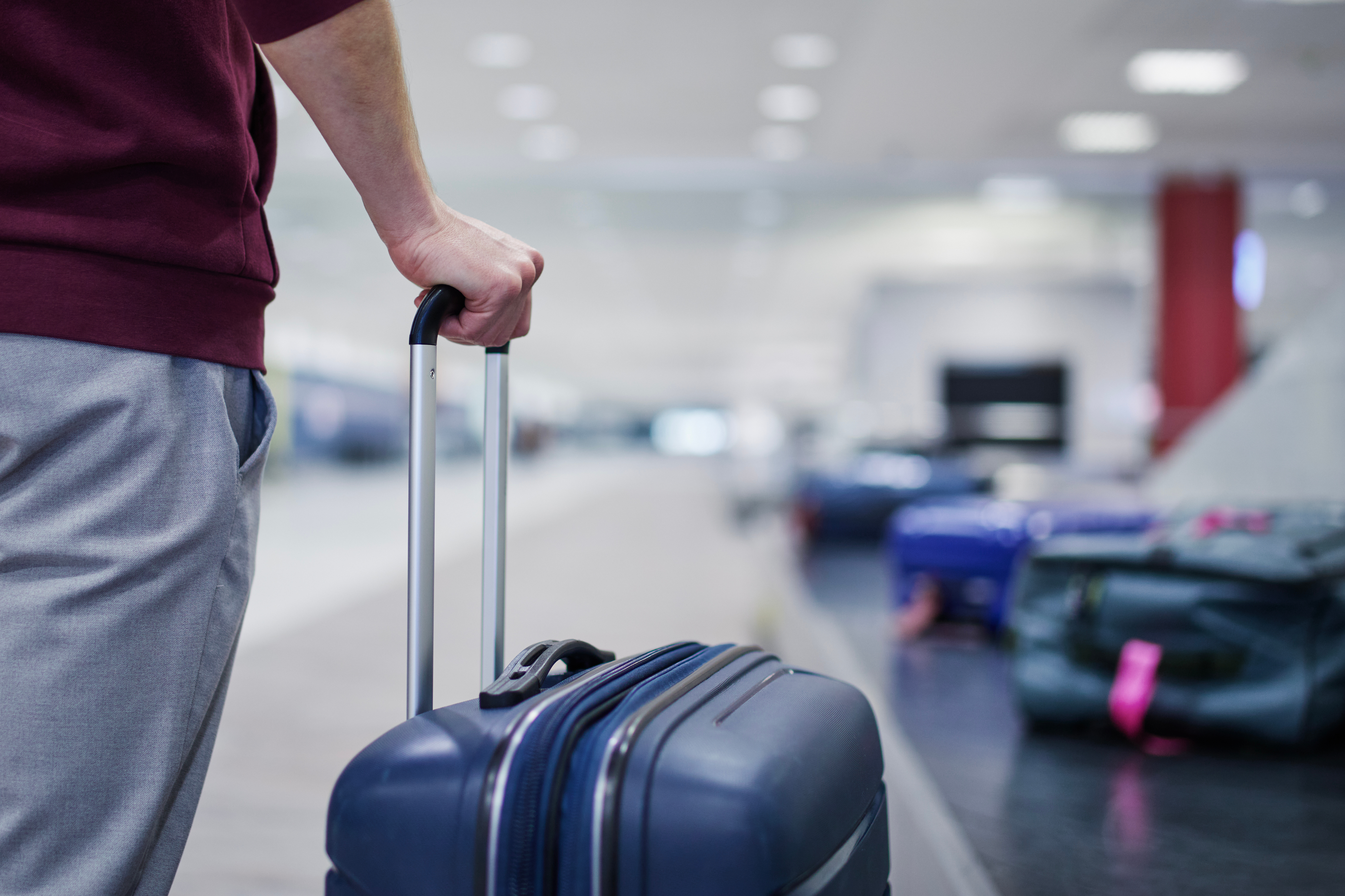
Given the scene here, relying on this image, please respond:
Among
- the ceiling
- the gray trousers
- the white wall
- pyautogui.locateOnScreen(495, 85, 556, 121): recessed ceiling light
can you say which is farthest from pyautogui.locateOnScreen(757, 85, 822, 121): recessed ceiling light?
the gray trousers

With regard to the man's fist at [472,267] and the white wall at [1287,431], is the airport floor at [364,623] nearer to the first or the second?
the man's fist at [472,267]

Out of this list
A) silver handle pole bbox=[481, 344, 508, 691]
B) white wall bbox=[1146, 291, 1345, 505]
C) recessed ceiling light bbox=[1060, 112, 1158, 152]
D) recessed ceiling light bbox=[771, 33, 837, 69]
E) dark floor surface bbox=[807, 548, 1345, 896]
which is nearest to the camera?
silver handle pole bbox=[481, 344, 508, 691]

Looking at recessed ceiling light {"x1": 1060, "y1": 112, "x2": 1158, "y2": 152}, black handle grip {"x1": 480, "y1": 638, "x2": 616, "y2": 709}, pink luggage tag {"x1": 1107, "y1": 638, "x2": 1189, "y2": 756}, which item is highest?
recessed ceiling light {"x1": 1060, "y1": 112, "x2": 1158, "y2": 152}

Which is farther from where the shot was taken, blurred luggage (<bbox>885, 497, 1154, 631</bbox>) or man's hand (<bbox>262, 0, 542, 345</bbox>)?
blurred luggage (<bbox>885, 497, 1154, 631</bbox>)

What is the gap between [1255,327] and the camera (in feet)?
68.3

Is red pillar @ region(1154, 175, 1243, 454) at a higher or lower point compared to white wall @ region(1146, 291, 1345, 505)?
higher

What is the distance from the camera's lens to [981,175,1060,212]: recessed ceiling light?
10828 millimetres

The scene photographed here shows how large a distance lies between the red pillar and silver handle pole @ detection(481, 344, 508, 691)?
10.8m

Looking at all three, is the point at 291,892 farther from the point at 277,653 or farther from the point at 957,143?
the point at 957,143

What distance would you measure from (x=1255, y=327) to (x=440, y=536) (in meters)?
18.5

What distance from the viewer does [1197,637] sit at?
228 cm

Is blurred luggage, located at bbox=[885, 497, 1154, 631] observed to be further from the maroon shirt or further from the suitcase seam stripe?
the maroon shirt

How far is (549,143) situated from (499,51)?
7.66ft

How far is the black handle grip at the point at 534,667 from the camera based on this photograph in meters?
0.84
